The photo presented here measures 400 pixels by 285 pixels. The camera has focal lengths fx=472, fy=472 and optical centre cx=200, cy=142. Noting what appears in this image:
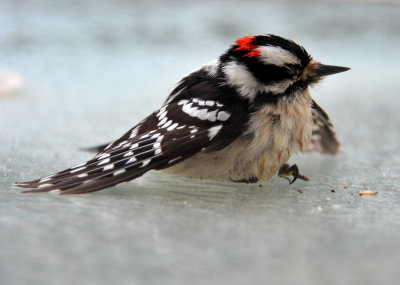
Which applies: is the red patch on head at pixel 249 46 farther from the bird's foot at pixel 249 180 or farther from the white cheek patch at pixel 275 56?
the bird's foot at pixel 249 180

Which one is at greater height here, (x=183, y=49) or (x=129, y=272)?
(x=183, y=49)

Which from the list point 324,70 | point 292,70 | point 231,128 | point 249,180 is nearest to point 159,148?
point 231,128

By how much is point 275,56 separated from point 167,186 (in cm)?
82

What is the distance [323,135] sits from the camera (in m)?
3.20

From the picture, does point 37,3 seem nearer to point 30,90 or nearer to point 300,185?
point 30,90

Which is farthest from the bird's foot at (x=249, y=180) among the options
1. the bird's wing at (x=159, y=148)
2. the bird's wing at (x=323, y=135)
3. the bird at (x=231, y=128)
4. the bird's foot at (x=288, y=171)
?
the bird's wing at (x=323, y=135)

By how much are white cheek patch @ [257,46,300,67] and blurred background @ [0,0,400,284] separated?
0.39 meters

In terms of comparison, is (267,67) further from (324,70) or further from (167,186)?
(167,186)

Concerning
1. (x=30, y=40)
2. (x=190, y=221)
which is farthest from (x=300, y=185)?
(x=30, y=40)

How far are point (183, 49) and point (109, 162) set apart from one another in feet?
13.6

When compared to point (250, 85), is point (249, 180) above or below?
below

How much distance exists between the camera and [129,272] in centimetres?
137

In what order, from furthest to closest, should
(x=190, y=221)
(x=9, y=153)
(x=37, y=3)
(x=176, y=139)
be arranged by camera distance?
(x=37, y=3) → (x=9, y=153) → (x=176, y=139) → (x=190, y=221)

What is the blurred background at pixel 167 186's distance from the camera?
56.3 inches
